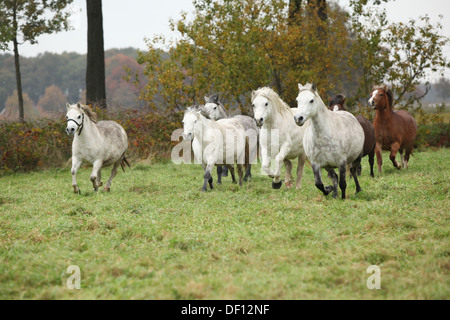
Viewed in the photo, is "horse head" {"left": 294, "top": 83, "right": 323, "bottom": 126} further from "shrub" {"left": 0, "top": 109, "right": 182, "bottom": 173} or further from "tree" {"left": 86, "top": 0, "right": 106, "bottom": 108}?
"tree" {"left": 86, "top": 0, "right": 106, "bottom": 108}

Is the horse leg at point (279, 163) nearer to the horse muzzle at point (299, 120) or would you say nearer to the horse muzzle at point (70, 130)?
the horse muzzle at point (299, 120)

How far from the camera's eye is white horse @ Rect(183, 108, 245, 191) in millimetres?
9937

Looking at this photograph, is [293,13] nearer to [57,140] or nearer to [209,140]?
[57,140]

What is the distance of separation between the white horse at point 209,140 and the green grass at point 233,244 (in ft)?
2.83

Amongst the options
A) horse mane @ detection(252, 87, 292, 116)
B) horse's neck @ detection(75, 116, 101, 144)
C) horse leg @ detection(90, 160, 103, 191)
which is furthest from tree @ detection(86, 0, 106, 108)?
horse mane @ detection(252, 87, 292, 116)

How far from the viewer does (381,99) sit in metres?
12.4

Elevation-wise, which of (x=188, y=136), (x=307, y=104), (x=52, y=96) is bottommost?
(x=188, y=136)

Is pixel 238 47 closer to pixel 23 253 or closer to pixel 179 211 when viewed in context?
pixel 179 211

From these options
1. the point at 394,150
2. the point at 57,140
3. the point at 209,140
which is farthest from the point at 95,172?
the point at 394,150

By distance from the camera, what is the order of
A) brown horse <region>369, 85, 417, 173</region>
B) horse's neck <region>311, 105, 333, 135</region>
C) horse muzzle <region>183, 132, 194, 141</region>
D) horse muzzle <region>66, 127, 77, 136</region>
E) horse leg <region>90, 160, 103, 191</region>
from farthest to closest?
1. brown horse <region>369, 85, 417, 173</region>
2. horse leg <region>90, 160, 103, 191</region>
3. horse muzzle <region>183, 132, 194, 141</region>
4. horse muzzle <region>66, 127, 77, 136</region>
5. horse's neck <region>311, 105, 333, 135</region>

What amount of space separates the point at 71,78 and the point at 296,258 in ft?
249

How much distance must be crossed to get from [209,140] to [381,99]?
15.8ft

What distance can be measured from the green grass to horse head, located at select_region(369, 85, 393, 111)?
3139mm
